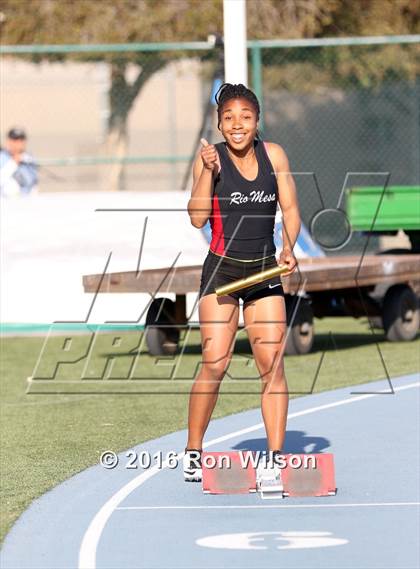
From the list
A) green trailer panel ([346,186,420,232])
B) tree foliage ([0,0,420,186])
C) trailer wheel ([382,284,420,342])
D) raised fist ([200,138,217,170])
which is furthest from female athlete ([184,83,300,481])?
tree foliage ([0,0,420,186])

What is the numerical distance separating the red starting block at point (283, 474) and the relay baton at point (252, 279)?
3.16ft

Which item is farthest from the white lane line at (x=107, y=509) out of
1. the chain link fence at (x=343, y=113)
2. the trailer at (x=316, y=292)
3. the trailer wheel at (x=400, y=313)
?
the chain link fence at (x=343, y=113)

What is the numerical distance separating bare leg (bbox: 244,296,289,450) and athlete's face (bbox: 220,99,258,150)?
93cm

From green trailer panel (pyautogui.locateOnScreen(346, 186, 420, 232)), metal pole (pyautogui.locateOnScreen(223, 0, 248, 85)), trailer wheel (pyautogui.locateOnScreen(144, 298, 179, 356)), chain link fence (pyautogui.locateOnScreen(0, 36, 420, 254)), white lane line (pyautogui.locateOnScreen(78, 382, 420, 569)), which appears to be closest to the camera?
white lane line (pyautogui.locateOnScreen(78, 382, 420, 569))

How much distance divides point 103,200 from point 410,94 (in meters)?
13.9

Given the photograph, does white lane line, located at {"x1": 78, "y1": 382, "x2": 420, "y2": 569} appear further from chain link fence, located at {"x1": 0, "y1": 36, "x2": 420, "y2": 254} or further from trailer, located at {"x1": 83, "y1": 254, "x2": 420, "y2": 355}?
Result: chain link fence, located at {"x1": 0, "y1": 36, "x2": 420, "y2": 254}

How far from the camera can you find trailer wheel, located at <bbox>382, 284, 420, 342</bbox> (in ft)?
54.4

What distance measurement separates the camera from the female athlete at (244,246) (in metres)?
8.69

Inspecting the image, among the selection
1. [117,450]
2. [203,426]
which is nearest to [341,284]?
[117,450]

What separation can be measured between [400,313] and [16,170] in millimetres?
5685

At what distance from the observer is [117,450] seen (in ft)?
34.3

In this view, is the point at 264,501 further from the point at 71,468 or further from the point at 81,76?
the point at 81,76

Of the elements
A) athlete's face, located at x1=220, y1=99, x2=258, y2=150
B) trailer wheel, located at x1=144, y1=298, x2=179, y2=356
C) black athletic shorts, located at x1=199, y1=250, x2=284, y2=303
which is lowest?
black athletic shorts, located at x1=199, y1=250, x2=284, y2=303

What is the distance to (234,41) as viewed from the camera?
670 inches
